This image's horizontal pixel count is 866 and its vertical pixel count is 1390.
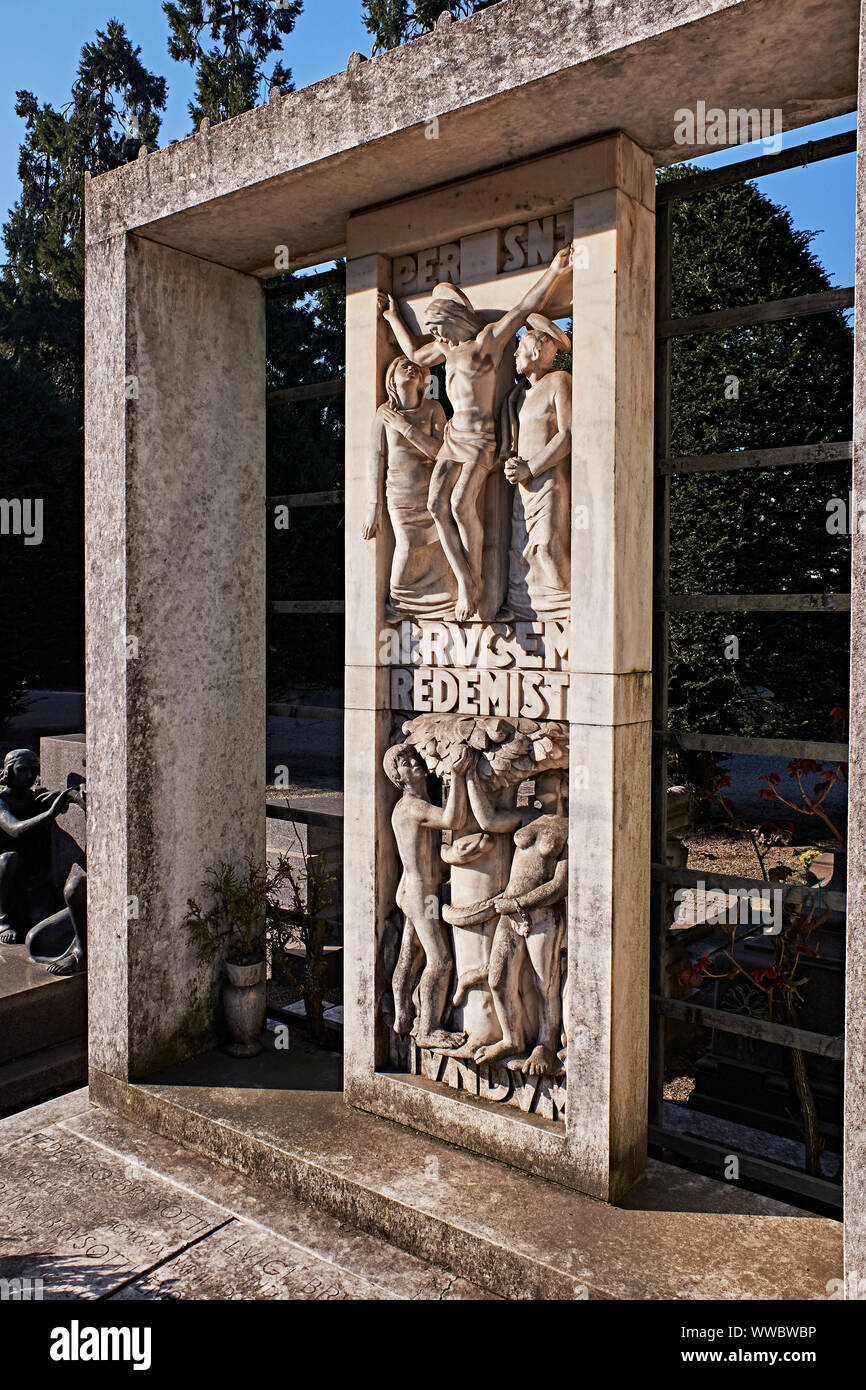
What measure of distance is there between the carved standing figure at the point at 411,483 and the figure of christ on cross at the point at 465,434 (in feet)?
0.37

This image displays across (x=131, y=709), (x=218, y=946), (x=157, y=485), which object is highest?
(x=157, y=485)

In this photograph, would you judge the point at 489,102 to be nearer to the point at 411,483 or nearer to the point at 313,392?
the point at 411,483

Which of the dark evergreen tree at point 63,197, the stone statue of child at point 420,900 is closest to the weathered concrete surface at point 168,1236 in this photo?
the stone statue of child at point 420,900

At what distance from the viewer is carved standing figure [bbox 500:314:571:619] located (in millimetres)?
3791

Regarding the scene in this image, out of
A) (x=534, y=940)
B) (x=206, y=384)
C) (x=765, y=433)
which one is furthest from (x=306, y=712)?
(x=765, y=433)

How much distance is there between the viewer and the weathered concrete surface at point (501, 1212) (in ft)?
10.9

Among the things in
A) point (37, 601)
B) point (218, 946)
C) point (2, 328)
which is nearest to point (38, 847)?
point (218, 946)

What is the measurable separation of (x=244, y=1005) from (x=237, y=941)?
0.34m

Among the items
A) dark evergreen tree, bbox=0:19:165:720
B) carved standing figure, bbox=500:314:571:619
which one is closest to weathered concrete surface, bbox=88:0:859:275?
carved standing figure, bbox=500:314:571:619

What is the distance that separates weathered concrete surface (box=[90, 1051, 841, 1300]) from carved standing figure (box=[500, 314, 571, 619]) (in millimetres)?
2201

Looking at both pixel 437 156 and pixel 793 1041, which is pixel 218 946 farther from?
pixel 437 156

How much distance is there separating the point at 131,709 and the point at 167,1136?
6.50 ft

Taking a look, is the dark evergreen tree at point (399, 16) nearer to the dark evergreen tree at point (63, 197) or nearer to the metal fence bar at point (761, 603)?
the dark evergreen tree at point (63, 197)
